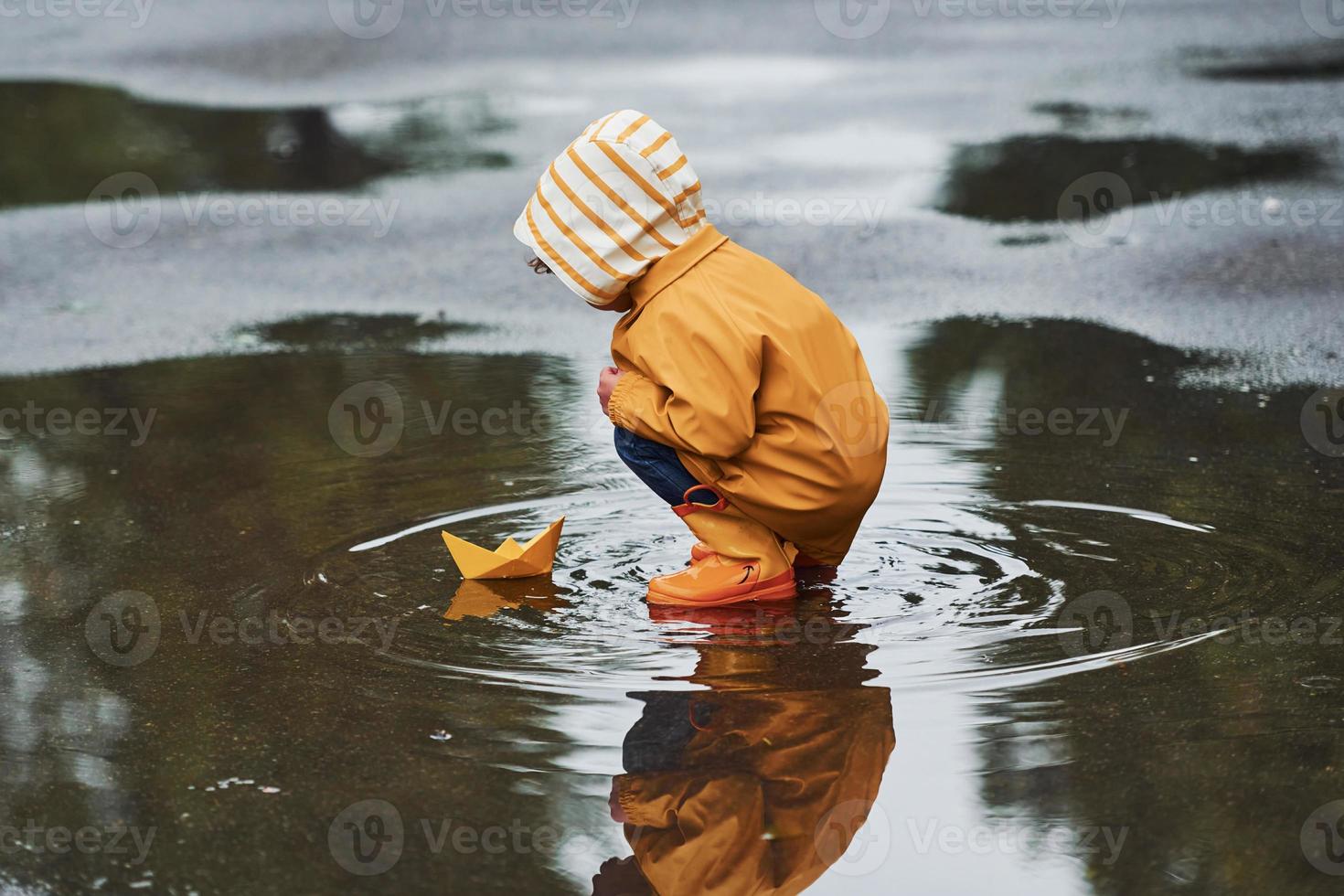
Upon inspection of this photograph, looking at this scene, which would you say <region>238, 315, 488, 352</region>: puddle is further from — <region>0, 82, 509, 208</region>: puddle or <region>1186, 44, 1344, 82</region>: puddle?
<region>1186, 44, 1344, 82</region>: puddle

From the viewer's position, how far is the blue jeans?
3650mm

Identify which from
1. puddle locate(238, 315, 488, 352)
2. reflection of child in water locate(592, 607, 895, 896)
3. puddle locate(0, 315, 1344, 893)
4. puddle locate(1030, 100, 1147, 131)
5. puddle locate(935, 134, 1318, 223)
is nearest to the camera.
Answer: reflection of child in water locate(592, 607, 895, 896)

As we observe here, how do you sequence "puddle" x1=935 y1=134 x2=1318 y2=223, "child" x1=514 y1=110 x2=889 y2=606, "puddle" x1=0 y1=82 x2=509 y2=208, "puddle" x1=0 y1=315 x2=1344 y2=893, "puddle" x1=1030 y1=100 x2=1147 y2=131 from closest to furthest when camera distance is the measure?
"puddle" x1=0 y1=315 x2=1344 y2=893, "child" x1=514 y1=110 x2=889 y2=606, "puddle" x1=935 y1=134 x2=1318 y2=223, "puddle" x1=0 y1=82 x2=509 y2=208, "puddle" x1=1030 y1=100 x2=1147 y2=131

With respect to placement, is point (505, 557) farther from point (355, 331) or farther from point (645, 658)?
point (355, 331)

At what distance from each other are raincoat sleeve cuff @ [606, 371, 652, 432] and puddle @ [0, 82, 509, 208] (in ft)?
16.9

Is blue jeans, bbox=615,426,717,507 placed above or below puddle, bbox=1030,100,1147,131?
below

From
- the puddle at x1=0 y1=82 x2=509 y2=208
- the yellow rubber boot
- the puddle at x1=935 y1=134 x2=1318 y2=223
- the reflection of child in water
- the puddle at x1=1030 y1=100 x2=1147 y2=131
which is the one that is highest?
the puddle at x1=0 y1=82 x2=509 y2=208

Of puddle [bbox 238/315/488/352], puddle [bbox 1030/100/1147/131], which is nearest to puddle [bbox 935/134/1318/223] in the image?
puddle [bbox 1030/100/1147/131]

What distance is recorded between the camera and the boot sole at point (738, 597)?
3654mm

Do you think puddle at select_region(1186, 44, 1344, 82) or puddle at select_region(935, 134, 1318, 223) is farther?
puddle at select_region(1186, 44, 1344, 82)

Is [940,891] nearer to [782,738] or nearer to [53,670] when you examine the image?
[782,738]

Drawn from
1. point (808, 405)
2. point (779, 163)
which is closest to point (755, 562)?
point (808, 405)

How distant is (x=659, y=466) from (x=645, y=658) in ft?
1.65

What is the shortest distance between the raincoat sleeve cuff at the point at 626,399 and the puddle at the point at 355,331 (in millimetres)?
2701
